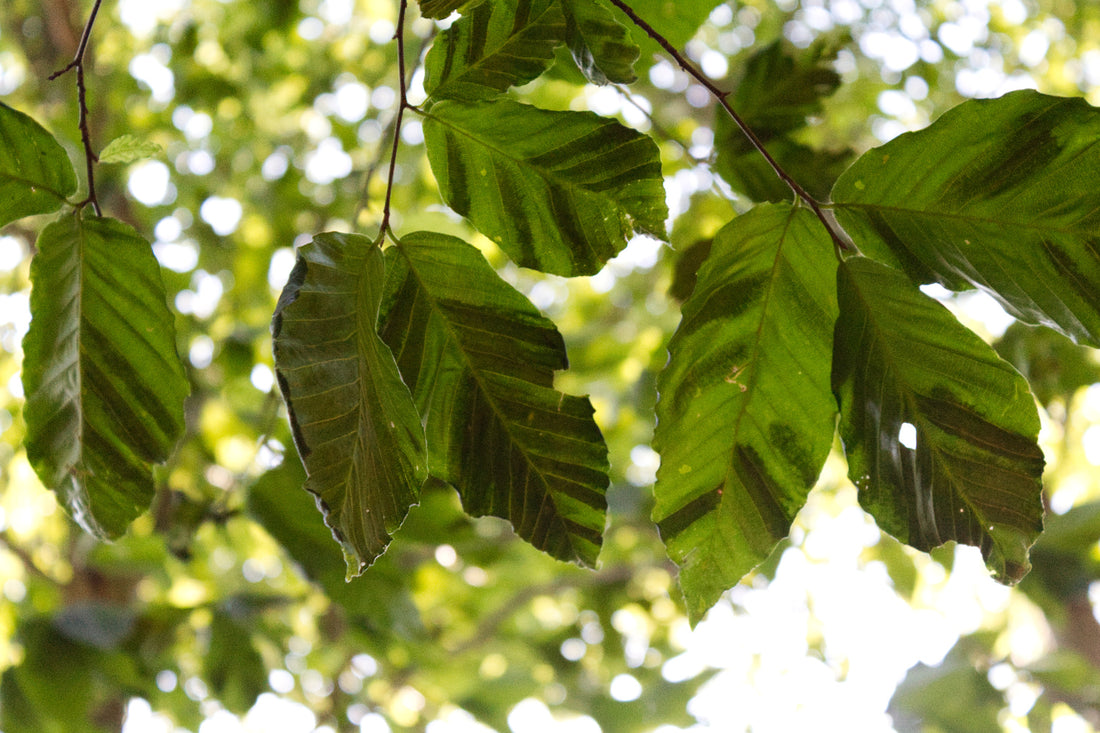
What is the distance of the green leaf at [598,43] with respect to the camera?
25.1 inches

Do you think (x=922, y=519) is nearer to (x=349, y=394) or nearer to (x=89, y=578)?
(x=349, y=394)

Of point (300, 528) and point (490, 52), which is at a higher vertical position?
point (490, 52)

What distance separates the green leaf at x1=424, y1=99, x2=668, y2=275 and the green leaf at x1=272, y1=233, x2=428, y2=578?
12 centimetres

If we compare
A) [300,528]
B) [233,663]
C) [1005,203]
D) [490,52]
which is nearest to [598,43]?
[490,52]

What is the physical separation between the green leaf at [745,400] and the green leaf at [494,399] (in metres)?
0.06

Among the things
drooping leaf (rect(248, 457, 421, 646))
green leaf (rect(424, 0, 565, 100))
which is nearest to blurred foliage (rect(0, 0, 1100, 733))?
drooping leaf (rect(248, 457, 421, 646))

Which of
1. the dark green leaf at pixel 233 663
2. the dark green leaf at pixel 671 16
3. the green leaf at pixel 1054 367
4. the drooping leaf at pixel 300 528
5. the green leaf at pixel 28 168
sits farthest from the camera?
the dark green leaf at pixel 233 663

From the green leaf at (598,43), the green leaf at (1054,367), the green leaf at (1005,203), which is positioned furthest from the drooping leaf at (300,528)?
the green leaf at (1054,367)

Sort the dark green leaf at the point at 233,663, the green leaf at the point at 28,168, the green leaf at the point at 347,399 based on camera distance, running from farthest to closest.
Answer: the dark green leaf at the point at 233,663 → the green leaf at the point at 28,168 → the green leaf at the point at 347,399

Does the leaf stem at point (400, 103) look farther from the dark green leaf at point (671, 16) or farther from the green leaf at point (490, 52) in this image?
the dark green leaf at point (671, 16)

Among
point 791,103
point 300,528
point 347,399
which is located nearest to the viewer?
point 347,399

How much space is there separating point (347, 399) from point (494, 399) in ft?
0.46

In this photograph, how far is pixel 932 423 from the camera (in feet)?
1.94

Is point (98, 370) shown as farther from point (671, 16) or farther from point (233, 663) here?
point (233, 663)
